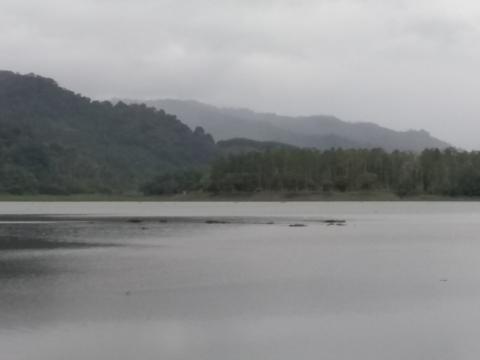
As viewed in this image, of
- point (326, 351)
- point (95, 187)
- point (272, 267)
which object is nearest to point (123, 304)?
point (326, 351)

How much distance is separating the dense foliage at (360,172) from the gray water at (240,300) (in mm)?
68562

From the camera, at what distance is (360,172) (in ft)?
369

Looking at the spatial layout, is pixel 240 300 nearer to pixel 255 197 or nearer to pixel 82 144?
pixel 255 197

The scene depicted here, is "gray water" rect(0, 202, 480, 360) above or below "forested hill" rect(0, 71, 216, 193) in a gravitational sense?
below

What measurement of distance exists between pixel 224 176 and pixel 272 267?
86.3 meters

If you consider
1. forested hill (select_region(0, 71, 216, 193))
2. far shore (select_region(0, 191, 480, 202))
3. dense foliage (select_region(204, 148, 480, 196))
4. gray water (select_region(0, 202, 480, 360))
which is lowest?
gray water (select_region(0, 202, 480, 360))

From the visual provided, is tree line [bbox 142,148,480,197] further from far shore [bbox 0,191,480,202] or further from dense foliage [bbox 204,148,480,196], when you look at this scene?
far shore [bbox 0,191,480,202]

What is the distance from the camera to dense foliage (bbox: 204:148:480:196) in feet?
366

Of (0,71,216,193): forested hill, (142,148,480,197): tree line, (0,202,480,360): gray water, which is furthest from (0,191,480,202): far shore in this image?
(0,202,480,360): gray water

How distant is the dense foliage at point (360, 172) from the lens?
366ft

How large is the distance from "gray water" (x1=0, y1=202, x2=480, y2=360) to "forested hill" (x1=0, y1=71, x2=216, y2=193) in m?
94.4

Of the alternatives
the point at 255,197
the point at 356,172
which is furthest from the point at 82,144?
the point at 356,172

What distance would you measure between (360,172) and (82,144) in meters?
75.9

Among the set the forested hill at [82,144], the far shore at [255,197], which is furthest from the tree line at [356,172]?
the forested hill at [82,144]
